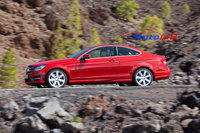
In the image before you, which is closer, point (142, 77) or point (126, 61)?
point (126, 61)

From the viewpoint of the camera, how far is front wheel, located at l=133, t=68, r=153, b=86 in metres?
9.93

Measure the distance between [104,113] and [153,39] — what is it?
2250 cm

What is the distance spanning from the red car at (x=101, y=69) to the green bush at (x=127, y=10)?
2145cm

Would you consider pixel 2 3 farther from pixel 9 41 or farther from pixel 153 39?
pixel 153 39

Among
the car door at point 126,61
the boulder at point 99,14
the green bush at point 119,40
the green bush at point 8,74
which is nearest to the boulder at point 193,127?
the car door at point 126,61

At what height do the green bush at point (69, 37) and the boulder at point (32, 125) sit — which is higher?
the green bush at point (69, 37)

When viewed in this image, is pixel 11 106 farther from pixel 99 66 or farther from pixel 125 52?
pixel 125 52

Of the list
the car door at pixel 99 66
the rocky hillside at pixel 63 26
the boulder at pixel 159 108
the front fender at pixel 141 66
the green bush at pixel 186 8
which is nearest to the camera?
the boulder at pixel 159 108

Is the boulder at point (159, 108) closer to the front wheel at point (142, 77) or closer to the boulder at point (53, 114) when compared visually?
the boulder at point (53, 114)

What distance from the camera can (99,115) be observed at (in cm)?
725

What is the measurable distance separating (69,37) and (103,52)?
46.2 ft

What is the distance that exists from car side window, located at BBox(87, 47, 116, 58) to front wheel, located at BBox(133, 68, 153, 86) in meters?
1.08

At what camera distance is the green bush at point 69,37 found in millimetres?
21672

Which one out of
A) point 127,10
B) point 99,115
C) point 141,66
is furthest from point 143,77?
point 127,10
